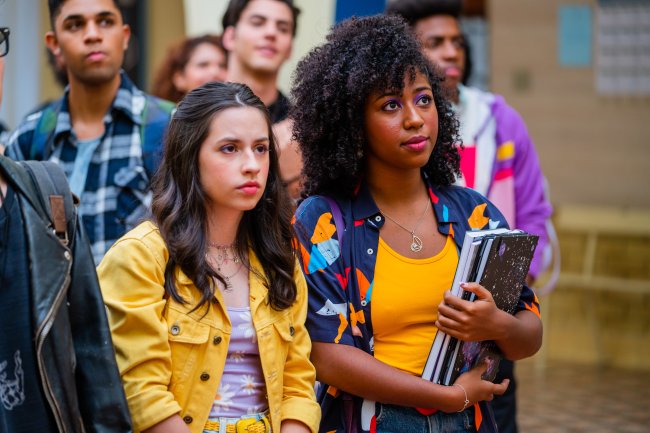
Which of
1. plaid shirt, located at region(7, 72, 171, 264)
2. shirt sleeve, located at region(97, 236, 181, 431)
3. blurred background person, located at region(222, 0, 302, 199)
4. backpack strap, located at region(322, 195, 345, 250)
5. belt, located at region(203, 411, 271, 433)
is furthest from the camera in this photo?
blurred background person, located at region(222, 0, 302, 199)

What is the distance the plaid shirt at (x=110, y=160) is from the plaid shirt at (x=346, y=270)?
113 centimetres

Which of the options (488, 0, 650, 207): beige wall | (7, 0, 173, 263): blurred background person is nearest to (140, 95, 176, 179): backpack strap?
(7, 0, 173, 263): blurred background person

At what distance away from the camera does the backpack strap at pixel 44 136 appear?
418cm

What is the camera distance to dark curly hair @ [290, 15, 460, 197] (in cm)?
306

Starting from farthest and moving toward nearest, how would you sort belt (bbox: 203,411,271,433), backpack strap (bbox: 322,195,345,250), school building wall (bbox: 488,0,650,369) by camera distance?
school building wall (bbox: 488,0,650,369), backpack strap (bbox: 322,195,345,250), belt (bbox: 203,411,271,433)

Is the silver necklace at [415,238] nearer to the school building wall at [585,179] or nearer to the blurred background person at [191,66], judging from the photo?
the blurred background person at [191,66]

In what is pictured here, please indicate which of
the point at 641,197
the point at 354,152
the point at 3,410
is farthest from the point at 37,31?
the point at 3,410

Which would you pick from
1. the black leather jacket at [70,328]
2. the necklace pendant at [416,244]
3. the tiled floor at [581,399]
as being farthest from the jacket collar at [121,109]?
the tiled floor at [581,399]

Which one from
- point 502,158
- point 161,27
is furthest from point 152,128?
point 161,27

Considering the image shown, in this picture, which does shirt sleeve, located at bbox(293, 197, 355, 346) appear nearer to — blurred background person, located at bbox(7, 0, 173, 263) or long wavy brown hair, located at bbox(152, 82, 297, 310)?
long wavy brown hair, located at bbox(152, 82, 297, 310)

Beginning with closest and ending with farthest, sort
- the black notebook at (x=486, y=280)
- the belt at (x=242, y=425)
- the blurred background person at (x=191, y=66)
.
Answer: the belt at (x=242, y=425) → the black notebook at (x=486, y=280) → the blurred background person at (x=191, y=66)

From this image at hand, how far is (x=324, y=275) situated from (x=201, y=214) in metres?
0.40

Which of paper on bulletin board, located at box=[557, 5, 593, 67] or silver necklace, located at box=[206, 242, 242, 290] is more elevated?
paper on bulletin board, located at box=[557, 5, 593, 67]

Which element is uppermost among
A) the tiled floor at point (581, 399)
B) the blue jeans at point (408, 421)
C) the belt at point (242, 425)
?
the belt at point (242, 425)
